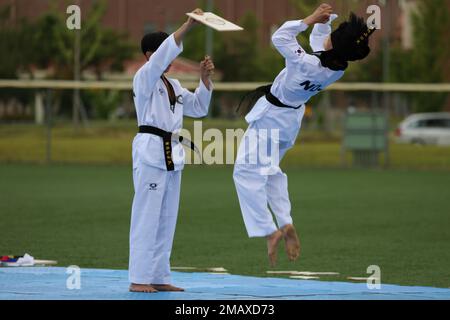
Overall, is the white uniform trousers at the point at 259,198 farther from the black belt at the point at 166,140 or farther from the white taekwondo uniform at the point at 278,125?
the black belt at the point at 166,140

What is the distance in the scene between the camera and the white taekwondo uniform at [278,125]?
9.62 m

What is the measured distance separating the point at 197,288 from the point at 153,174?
121 cm

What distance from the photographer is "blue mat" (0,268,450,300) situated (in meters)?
9.30

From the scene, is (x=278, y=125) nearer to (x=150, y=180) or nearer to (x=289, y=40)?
(x=289, y=40)

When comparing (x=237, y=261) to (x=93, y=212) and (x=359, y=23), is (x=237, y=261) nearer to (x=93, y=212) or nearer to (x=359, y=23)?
(x=359, y=23)

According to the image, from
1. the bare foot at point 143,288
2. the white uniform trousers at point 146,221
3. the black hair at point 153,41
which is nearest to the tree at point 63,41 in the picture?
the black hair at point 153,41

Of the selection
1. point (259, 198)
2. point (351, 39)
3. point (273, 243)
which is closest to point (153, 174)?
point (259, 198)

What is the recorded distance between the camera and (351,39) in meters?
9.52

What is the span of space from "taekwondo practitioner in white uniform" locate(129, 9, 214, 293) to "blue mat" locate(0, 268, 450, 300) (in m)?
0.29

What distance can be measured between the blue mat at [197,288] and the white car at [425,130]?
1351 inches

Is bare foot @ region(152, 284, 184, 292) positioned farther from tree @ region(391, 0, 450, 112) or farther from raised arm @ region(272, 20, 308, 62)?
tree @ region(391, 0, 450, 112)

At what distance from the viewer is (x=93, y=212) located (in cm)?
1861
